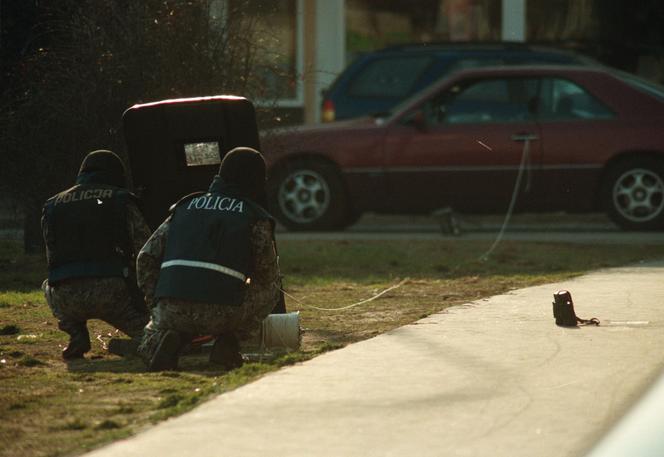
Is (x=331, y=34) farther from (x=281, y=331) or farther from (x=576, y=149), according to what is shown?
(x=281, y=331)

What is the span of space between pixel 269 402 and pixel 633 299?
165 inches

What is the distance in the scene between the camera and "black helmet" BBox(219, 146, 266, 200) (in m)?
7.57

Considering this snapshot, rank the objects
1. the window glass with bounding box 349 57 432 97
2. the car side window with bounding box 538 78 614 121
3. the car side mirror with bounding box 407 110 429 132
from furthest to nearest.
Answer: the window glass with bounding box 349 57 432 97 → the car side mirror with bounding box 407 110 429 132 → the car side window with bounding box 538 78 614 121

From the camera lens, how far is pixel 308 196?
611 inches

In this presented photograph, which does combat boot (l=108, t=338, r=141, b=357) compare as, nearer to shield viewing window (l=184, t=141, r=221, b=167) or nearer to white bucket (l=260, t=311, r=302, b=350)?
white bucket (l=260, t=311, r=302, b=350)

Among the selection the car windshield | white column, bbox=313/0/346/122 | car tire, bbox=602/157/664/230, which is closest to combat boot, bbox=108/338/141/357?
car tire, bbox=602/157/664/230

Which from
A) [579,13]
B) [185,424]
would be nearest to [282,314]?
[185,424]

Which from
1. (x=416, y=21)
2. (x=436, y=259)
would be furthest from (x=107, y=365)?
(x=416, y=21)

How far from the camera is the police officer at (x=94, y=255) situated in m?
8.34

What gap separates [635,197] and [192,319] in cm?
819

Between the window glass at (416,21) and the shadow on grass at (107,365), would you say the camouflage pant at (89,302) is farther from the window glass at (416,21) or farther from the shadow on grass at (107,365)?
the window glass at (416,21)

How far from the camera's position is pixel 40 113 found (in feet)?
38.1

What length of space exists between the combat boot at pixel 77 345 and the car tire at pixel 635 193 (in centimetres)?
777

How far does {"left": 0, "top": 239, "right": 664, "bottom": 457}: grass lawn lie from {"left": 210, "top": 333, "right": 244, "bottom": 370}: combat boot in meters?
0.09
